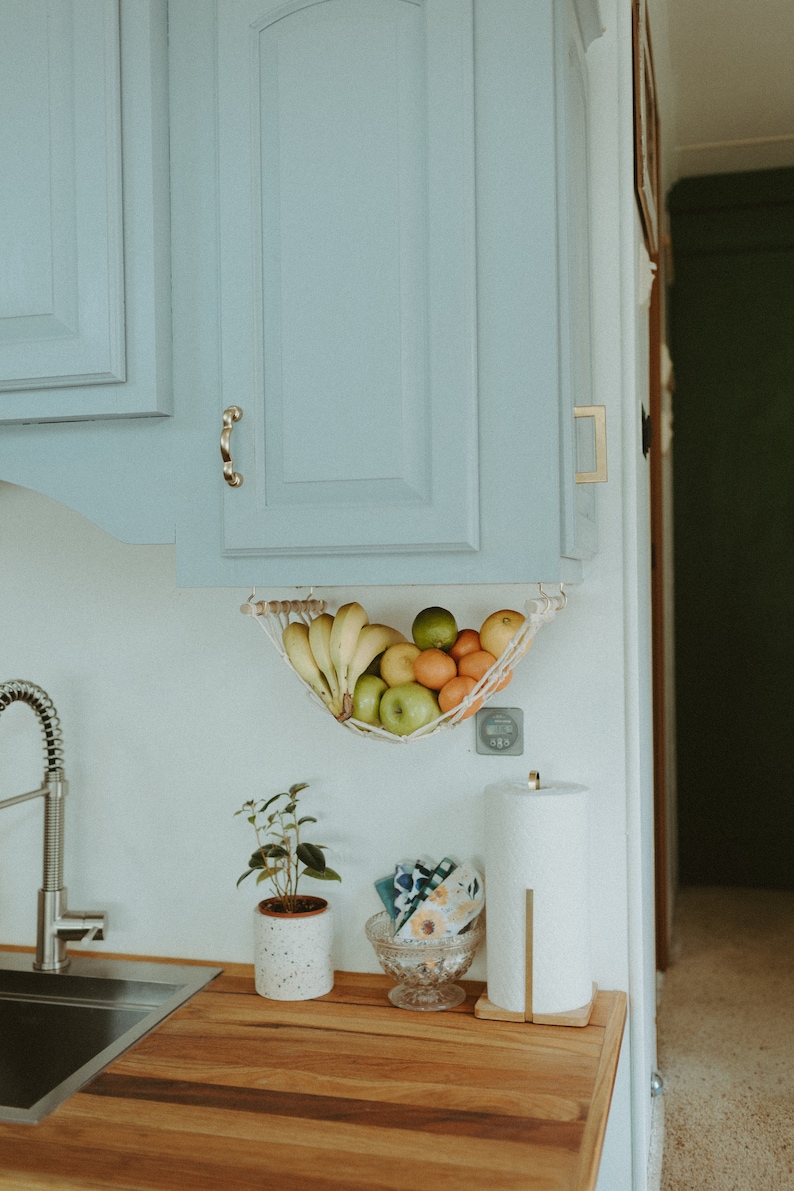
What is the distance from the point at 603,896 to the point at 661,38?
2.24m

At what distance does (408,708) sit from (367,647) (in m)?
0.11

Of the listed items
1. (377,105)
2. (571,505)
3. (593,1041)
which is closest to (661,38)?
(377,105)

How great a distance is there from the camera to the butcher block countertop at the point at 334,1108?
941 mm

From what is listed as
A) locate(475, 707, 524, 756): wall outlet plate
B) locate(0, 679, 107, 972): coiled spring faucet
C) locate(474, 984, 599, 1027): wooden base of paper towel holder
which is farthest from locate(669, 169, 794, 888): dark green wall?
locate(0, 679, 107, 972): coiled spring faucet

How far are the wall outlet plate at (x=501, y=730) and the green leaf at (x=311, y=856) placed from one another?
0.27 metres

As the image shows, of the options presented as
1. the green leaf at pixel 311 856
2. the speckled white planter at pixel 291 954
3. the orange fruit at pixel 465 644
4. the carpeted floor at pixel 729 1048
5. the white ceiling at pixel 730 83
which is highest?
the white ceiling at pixel 730 83

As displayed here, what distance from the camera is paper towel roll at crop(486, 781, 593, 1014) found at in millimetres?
1265

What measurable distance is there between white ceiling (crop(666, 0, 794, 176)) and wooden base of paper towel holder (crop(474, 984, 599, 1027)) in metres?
2.12

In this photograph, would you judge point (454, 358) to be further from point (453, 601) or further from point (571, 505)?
point (453, 601)

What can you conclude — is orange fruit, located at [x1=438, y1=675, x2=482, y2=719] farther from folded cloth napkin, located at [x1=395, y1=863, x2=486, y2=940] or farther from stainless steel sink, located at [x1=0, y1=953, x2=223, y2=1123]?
stainless steel sink, located at [x1=0, y1=953, x2=223, y2=1123]

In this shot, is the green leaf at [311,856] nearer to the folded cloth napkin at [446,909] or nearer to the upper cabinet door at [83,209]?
the folded cloth napkin at [446,909]

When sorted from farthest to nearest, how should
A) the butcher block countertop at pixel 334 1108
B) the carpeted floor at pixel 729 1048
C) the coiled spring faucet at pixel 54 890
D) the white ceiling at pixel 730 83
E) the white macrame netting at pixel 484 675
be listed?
1. the white ceiling at pixel 730 83
2. the carpeted floor at pixel 729 1048
3. the coiled spring faucet at pixel 54 890
4. the white macrame netting at pixel 484 675
5. the butcher block countertop at pixel 334 1108

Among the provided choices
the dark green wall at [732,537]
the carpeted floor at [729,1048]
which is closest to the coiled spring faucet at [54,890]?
the carpeted floor at [729,1048]

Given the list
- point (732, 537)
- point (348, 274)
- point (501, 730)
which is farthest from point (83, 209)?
point (732, 537)
